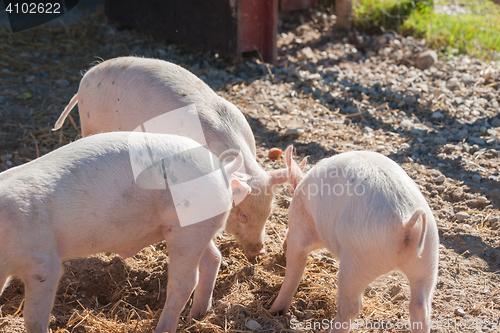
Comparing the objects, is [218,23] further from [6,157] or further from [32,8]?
[32,8]

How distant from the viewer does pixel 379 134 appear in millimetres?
5035

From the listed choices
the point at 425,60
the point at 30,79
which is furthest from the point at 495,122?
the point at 30,79

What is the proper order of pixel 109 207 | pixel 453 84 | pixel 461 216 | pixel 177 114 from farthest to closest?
pixel 453 84, pixel 461 216, pixel 177 114, pixel 109 207

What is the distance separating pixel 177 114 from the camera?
319cm

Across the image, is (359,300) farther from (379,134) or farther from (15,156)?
(15,156)

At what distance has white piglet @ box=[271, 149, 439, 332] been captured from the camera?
227 cm

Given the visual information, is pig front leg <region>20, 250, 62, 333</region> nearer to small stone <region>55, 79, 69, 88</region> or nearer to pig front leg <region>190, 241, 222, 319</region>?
pig front leg <region>190, 241, 222, 319</region>

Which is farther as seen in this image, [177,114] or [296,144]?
[296,144]

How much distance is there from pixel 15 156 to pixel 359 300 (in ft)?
11.0

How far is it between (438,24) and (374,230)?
658cm

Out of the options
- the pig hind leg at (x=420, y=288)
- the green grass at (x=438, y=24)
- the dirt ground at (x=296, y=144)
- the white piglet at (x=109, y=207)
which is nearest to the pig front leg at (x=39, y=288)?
the white piglet at (x=109, y=207)

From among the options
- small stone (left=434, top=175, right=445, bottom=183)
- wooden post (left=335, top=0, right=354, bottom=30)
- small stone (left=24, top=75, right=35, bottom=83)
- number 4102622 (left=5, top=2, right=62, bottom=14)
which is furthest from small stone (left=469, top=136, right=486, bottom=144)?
number 4102622 (left=5, top=2, right=62, bottom=14)

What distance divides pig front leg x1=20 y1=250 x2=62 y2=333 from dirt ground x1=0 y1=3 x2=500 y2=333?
51cm

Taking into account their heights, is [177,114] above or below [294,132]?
above
